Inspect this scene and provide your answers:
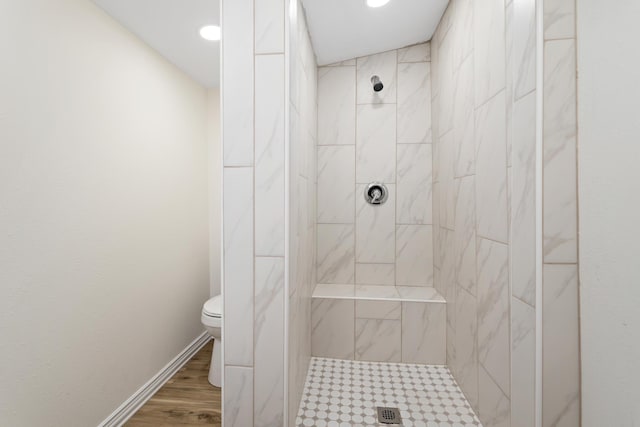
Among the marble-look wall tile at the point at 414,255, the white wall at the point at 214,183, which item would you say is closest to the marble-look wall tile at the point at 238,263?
the marble-look wall tile at the point at 414,255

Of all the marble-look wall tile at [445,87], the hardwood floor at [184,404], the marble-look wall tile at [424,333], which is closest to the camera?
the hardwood floor at [184,404]

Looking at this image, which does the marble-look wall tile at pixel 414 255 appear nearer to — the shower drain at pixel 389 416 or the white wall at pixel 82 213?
the shower drain at pixel 389 416

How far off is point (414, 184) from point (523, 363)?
5.06 ft

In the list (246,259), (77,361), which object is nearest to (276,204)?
(246,259)

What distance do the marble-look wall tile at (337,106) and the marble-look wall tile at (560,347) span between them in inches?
68.2

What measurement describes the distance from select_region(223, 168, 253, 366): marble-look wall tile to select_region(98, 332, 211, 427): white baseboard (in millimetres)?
969

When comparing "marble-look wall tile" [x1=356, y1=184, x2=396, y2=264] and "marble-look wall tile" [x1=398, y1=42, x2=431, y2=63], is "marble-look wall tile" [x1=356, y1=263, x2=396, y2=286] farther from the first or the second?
"marble-look wall tile" [x1=398, y1=42, x2=431, y2=63]

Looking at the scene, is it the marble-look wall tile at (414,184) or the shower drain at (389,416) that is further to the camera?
the marble-look wall tile at (414,184)

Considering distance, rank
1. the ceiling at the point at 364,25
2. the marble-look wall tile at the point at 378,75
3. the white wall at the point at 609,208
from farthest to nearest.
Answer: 1. the marble-look wall tile at the point at 378,75
2. the ceiling at the point at 364,25
3. the white wall at the point at 609,208

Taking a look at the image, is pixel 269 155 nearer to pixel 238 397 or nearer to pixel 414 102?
pixel 238 397

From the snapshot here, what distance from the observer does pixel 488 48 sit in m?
1.34

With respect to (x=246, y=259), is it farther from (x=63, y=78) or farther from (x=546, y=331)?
(x=63, y=78)

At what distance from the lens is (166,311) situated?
2086 mm

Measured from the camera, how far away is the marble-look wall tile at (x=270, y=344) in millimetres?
1114
